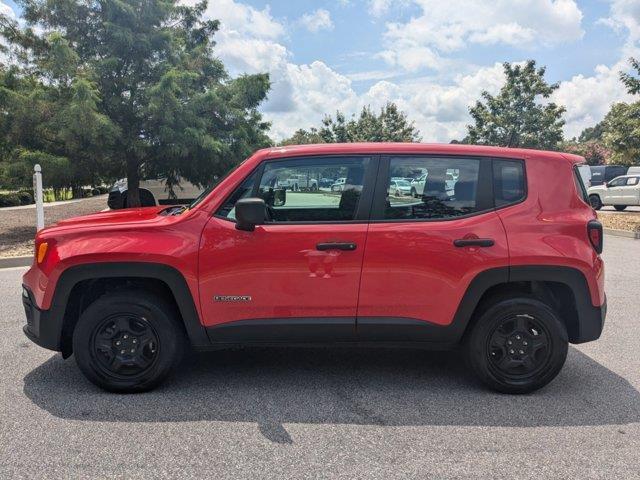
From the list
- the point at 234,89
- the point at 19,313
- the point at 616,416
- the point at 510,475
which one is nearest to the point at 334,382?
the point at 510,475

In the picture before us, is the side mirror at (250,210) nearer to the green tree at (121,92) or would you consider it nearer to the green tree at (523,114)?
the green tree at (121,92)

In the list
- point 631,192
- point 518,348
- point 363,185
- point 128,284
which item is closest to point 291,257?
point 363,185

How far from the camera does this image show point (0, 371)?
4102 mm

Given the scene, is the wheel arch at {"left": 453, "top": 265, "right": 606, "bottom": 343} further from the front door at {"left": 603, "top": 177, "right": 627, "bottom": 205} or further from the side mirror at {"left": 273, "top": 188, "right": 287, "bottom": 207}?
the front door at {"left": 603, "top": 177, "right": 627, "bottom": 205}

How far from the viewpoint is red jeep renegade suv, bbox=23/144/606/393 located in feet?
11.6

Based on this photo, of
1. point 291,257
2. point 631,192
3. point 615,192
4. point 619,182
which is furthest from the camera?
point 619,182

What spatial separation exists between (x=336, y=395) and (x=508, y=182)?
1939 millimetres

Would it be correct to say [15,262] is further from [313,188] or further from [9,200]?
[9,200]

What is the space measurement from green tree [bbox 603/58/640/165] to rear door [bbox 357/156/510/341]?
46.4 feet

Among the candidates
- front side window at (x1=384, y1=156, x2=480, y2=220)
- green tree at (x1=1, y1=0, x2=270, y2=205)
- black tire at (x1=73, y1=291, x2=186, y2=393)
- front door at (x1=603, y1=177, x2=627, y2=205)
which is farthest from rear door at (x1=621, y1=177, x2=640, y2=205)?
black tire at (x1=73, y1=291, x2=186, y2=393)

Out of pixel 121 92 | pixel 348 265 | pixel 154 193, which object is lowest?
pixel 154 193

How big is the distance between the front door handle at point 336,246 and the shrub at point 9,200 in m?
24.5

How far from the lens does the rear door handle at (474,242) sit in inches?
140

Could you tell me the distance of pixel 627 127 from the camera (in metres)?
15.8
